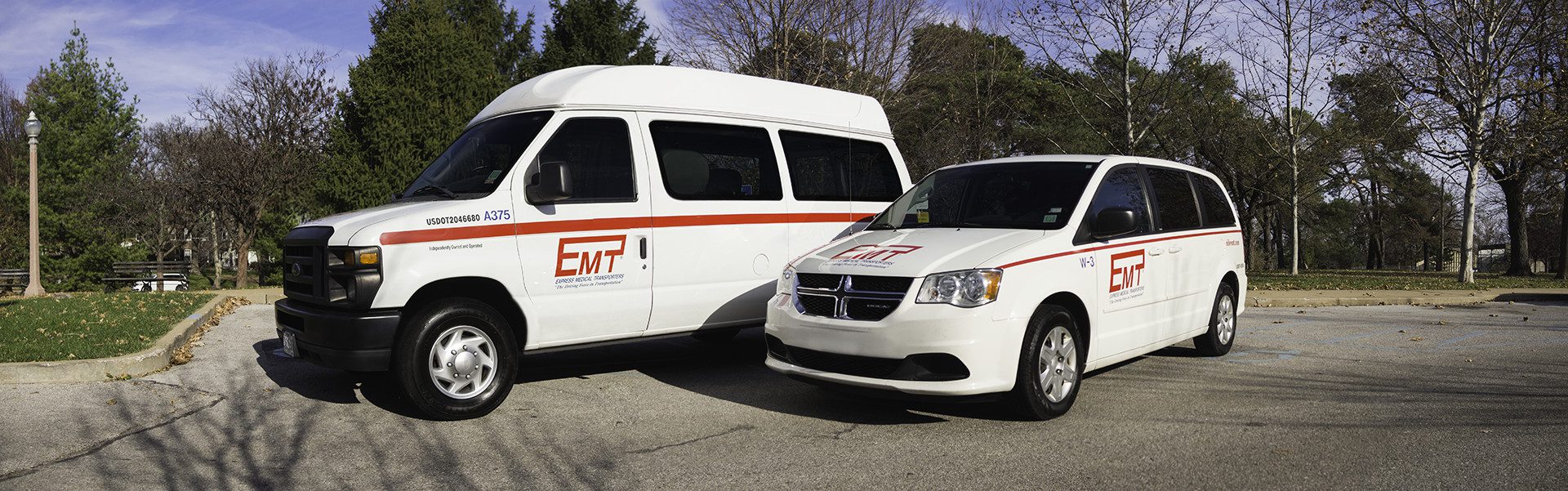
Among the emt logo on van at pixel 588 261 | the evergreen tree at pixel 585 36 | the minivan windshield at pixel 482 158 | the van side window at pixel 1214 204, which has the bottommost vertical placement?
the emt logo on van at pixel 588 261

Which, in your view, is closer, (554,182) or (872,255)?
(872,255)

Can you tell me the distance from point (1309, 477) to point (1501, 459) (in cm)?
108

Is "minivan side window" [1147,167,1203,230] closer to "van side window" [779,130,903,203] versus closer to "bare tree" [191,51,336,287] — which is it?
"van side window" [779,130,903,203]

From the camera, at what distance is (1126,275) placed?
21.6 feet

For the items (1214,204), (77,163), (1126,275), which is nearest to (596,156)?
(1126,275)

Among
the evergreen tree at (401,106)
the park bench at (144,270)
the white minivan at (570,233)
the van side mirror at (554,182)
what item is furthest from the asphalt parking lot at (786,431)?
the park bench at (144,270)

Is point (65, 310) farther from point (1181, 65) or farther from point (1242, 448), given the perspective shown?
point (1181, 65)

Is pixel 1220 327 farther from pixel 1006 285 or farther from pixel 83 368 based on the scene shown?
pixel 83 368

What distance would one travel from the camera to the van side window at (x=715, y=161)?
23.1ft

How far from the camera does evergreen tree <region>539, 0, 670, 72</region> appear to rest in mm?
34719

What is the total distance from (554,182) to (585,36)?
99.3 feet

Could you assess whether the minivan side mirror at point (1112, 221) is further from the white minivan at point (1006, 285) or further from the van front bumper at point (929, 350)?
the van front bumper at point (929, 350)

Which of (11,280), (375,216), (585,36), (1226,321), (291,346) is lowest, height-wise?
(1226,321)

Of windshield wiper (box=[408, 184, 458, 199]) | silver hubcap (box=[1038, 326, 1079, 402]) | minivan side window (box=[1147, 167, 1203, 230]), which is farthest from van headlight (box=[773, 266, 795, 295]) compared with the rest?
minivan side window (box=[1147, 167, 1203, 230])
